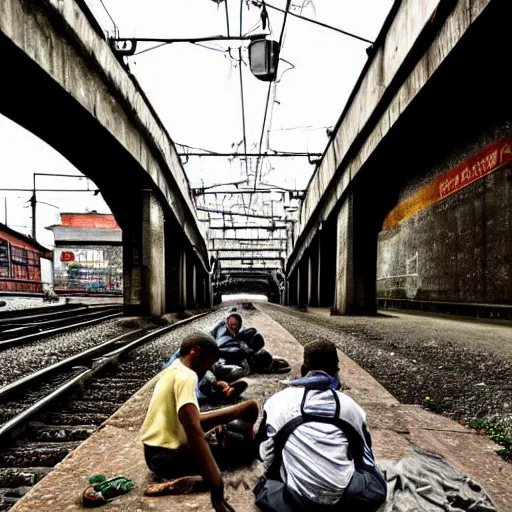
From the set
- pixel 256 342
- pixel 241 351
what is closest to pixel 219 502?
pixel 241 351

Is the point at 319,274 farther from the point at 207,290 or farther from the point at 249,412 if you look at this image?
the point at 249,412

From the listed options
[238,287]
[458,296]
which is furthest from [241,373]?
[238,287]

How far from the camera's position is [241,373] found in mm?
4625

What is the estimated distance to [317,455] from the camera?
5.87 feet

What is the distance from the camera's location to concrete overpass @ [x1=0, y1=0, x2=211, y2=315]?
17.6 feet

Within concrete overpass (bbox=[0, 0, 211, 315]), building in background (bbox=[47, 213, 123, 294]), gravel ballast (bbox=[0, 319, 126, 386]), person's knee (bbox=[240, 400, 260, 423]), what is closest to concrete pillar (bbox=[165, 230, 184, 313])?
concrete overpass (bbox=[0, 0, 211, 315])

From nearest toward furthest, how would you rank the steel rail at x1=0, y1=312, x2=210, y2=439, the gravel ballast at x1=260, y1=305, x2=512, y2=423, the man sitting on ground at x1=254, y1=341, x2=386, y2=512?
1. the man sitting on ground at x1=254, y1=341, x2=386, y2=512
2. the steel rail at x1=0, y1=312, x2=210, y2=439
3. the gravel ballast at x1=260, y1=305, x2=512, y2=423

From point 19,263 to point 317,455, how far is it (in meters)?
26.5

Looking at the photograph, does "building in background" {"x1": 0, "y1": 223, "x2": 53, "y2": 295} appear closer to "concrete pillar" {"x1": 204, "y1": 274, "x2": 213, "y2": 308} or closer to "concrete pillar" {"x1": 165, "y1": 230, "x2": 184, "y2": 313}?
"concrete pillar" {"x1": 165, "y1": 230, "x2": 184, "y2": 313}

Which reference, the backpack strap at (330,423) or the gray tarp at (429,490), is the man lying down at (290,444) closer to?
the backpack strap at (330,423)

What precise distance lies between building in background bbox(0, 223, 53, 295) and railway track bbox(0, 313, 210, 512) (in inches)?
725

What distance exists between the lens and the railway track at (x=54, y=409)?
9.83 feet

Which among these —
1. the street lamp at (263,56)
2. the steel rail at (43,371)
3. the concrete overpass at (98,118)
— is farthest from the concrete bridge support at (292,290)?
the steel rail at (43,371)

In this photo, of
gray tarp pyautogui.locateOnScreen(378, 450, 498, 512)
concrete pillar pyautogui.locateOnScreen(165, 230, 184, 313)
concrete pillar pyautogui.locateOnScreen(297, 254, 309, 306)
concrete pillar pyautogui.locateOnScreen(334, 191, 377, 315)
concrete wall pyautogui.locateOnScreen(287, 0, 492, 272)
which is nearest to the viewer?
gray tarp pyautogui.locateOnScreen(378, 450, 498, 512)
